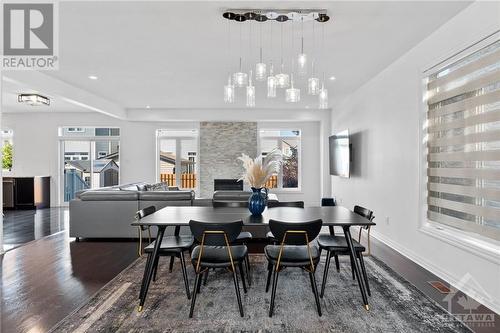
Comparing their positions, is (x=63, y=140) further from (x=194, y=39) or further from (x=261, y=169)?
(x=261, y=169)

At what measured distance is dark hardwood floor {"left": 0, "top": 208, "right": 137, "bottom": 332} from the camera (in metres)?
2.49

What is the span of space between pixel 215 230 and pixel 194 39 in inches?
93.5

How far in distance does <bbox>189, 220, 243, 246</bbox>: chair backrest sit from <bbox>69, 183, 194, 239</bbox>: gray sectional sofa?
8.23 feet

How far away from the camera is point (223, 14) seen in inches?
116

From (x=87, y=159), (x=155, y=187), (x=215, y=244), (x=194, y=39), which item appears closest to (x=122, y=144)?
(x=87, y=159)

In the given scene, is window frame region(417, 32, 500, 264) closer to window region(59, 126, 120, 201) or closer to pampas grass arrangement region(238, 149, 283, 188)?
pampas grass arrangement region(238, 149, 283, 188)

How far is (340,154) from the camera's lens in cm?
646

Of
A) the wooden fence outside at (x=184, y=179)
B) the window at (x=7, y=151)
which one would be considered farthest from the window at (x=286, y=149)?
the window at (x=7, y=151)

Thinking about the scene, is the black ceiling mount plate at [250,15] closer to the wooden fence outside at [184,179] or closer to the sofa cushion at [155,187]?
the sofa cushion at [155,187]

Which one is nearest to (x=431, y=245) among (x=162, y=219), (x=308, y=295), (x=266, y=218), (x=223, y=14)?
(x=308, y=295)

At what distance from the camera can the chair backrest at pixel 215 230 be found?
2336 millimetres

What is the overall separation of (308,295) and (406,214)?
2.05 meters

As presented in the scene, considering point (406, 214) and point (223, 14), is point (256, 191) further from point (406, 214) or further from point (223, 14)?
point (406, 214)

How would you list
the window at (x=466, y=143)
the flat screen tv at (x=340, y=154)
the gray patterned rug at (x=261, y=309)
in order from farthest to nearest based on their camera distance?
1. the flat screen tv at (x=340, y=154)
2. the window at (x=466, y=143)
3. the gray patterned rug at (x=261, y=309)
